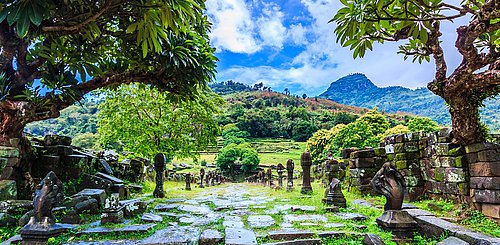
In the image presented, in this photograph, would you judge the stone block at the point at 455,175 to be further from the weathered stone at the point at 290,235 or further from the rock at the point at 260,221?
the rock at the point at 260,221

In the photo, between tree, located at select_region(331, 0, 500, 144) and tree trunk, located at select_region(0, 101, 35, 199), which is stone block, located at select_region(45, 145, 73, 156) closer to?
tree trunk, located at select_region(0, 101, 35, 199)

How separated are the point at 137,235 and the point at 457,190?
5980 mm

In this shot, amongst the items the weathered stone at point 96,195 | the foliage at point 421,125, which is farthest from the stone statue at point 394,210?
the foliage at point 421,125

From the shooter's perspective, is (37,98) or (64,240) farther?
(37,98)

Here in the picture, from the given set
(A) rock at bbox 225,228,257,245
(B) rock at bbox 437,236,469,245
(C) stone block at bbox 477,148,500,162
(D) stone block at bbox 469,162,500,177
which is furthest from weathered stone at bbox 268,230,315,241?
(C) stone block at bbox 477,148,500,162

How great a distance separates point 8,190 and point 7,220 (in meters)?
0.78

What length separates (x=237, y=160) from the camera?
36531 millimetres

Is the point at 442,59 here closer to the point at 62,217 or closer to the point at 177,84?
the point at 177,84

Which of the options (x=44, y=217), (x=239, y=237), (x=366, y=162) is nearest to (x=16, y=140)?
(x=44, y=217)

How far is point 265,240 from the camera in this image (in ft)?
Answer: 13.9

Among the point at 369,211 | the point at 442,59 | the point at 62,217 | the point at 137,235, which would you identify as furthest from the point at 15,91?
the point at 442,59

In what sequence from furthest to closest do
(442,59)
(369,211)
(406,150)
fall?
(406,150) < (369,211) < (442,59)

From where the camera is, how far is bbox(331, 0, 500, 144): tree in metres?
3.24

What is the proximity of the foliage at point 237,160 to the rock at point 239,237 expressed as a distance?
3112 centimetres
